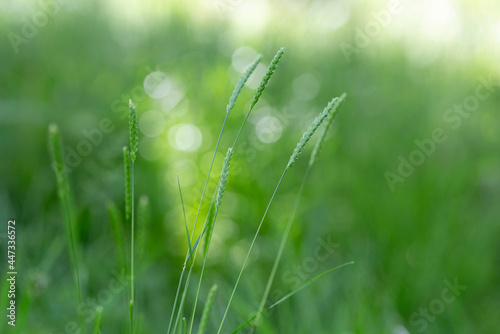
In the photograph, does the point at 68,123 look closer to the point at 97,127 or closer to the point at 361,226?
the point at 97,127

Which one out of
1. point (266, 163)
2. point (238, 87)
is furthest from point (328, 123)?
point (266, 163)

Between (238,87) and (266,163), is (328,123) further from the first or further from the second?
(266,163)

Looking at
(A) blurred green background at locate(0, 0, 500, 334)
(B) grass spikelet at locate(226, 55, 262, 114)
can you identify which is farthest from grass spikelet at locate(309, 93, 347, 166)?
(A) blurred green background at locate(0, 0, 500, 334)

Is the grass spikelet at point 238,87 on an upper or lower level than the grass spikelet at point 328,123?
upper

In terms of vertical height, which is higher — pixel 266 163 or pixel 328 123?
pixel 266 163

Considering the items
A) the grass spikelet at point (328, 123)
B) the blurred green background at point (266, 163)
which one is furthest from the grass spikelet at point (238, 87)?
the blurred green background at point (266, 163)

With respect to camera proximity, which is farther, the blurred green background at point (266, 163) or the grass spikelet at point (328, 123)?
the blurred green background at point (266, 163)

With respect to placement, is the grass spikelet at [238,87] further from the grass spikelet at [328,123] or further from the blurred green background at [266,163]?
the blurred green background at [266,163]

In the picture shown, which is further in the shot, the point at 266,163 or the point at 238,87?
the point at 266,163
